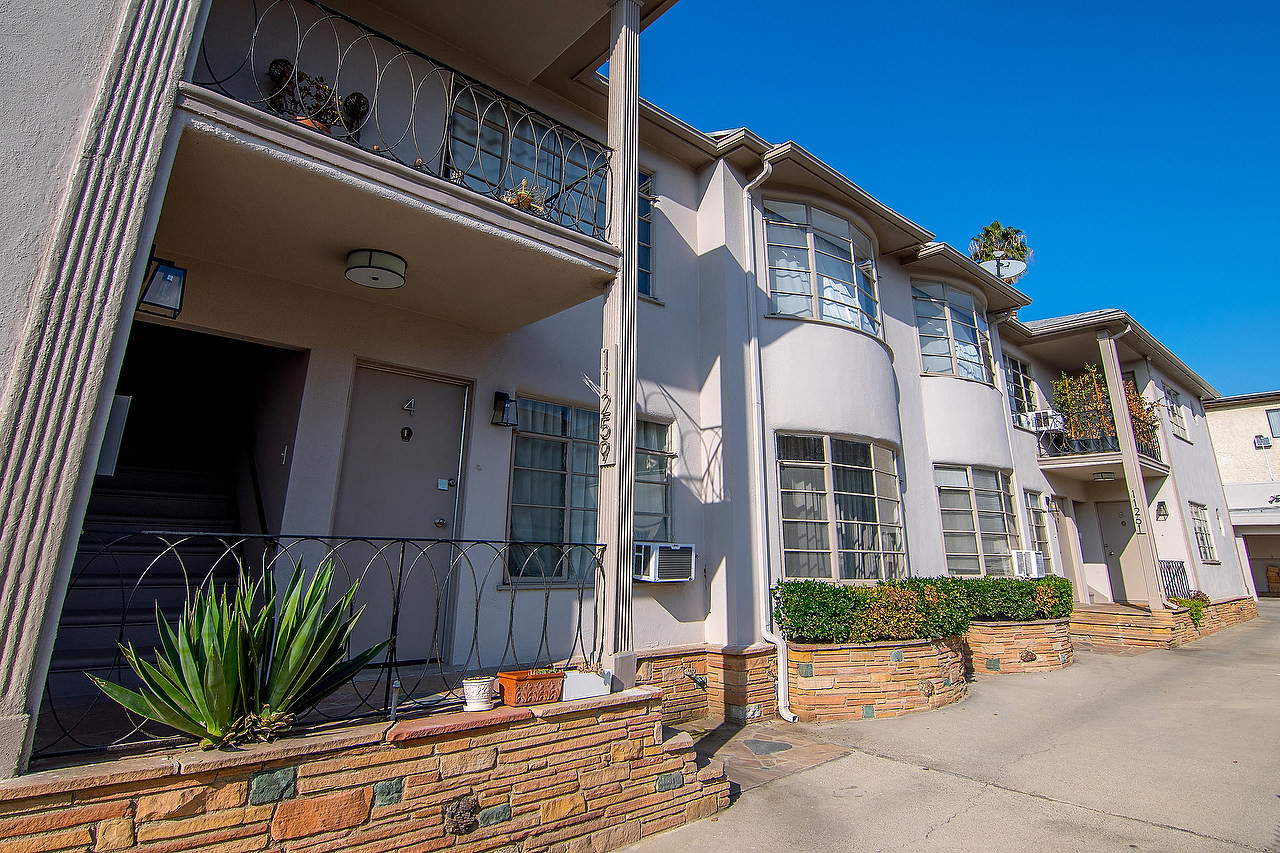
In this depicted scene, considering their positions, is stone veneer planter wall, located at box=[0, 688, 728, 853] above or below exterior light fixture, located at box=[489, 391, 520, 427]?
below

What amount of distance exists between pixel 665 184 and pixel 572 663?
606cm

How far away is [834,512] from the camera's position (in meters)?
8.34

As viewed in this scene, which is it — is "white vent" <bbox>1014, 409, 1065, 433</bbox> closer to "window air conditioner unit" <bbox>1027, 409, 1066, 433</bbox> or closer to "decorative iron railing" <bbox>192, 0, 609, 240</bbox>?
"window air conditioner unit" <bbox>1027, 409, 1066, 433</bbox>

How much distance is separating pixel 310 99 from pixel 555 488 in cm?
410

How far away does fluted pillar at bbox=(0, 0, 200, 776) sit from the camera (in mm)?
2734

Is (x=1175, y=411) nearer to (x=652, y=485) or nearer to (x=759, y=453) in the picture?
(x=759, y=453)

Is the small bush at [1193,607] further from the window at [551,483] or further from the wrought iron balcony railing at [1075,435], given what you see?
the window at [551,483]

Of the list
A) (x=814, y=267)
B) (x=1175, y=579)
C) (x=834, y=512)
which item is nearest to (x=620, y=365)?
(x=834, y=512)

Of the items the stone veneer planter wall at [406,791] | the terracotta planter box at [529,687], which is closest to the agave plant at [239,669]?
the stone veneer planter wall at [406,791]

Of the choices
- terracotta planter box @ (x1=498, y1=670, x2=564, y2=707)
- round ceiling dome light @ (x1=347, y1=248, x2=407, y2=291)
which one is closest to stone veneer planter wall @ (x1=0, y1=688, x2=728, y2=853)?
terracotta planter box @ (x1=498, y1=670, x2=564, y2=707)

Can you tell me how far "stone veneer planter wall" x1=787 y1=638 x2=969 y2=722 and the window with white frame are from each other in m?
4.71

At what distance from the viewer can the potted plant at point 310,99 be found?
16.3 ft

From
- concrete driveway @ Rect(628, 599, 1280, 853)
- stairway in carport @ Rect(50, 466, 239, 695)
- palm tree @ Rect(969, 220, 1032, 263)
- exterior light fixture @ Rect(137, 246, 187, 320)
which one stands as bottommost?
concrete driveway @ Rect(628, 599, 1280, 853)

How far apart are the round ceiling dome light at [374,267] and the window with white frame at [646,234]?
11.8ft
